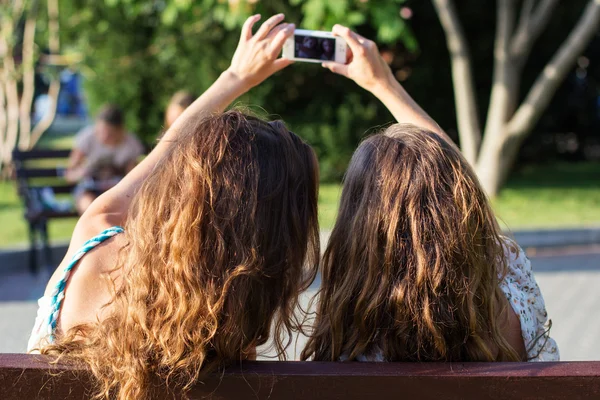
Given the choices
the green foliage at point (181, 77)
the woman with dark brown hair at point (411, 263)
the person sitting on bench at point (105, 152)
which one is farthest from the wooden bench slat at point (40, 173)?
the woman with dark brown hair at point (411, 263)

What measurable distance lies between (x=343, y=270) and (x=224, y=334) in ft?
1.14

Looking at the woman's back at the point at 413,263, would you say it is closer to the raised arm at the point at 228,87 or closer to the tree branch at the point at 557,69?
the raised arm at the point at 228,87

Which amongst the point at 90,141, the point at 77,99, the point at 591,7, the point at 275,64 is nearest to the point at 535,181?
the point at 591,7

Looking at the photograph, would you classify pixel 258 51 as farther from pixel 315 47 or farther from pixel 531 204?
pixel 531 204

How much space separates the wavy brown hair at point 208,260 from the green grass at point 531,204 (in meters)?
5.43

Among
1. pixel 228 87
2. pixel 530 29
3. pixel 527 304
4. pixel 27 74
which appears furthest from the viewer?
pixel 27 74

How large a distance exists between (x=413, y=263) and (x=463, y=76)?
34.8 ft

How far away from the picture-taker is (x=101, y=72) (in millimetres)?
14508

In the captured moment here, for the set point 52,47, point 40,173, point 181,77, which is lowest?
point 40,173

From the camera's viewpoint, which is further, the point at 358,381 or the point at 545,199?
the point at 545,199

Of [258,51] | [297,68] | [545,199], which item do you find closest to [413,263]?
[258,51]

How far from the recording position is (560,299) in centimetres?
655

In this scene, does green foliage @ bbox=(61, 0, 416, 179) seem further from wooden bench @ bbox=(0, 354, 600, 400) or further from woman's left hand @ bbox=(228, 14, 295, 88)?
wooden bench @ bbox=(0, 354, 600, 400)

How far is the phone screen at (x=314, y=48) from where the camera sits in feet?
7.36
